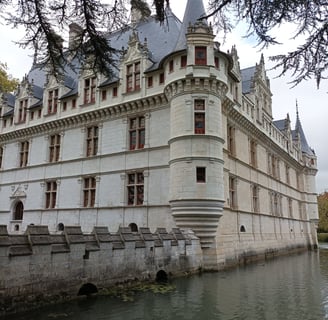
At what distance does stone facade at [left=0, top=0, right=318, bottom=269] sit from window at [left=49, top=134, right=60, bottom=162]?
10 cm

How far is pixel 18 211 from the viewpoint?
23.4 m

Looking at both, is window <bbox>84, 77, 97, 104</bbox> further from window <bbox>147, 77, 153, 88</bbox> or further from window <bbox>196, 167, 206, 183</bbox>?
window <bbox>196, 167, 206, 183</bbox>

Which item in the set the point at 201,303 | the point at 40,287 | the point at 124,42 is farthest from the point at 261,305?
the point at 124,42

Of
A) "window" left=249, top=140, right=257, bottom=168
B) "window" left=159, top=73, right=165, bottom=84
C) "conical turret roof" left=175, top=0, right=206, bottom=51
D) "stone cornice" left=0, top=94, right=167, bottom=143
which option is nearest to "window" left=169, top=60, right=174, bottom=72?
"conical turret roof" left=175, top=0, right=206, bottom=51

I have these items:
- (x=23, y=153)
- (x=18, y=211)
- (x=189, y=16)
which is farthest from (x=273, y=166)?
(x=18, y=211)

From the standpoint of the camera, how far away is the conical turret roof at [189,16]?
55.6 ft

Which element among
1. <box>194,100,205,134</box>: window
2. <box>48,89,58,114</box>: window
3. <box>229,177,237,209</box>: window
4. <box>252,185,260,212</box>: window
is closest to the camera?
<box>194,100,205,134</box>: window

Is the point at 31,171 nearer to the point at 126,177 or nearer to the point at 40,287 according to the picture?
the point at 126,177

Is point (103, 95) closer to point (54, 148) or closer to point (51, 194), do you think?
point (54, 148)

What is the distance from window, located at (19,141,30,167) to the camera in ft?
77.9

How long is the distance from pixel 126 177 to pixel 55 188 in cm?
592

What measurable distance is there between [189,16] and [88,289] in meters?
14.2

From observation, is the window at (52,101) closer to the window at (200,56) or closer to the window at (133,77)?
the window at (133,77)

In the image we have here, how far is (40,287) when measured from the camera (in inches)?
311
